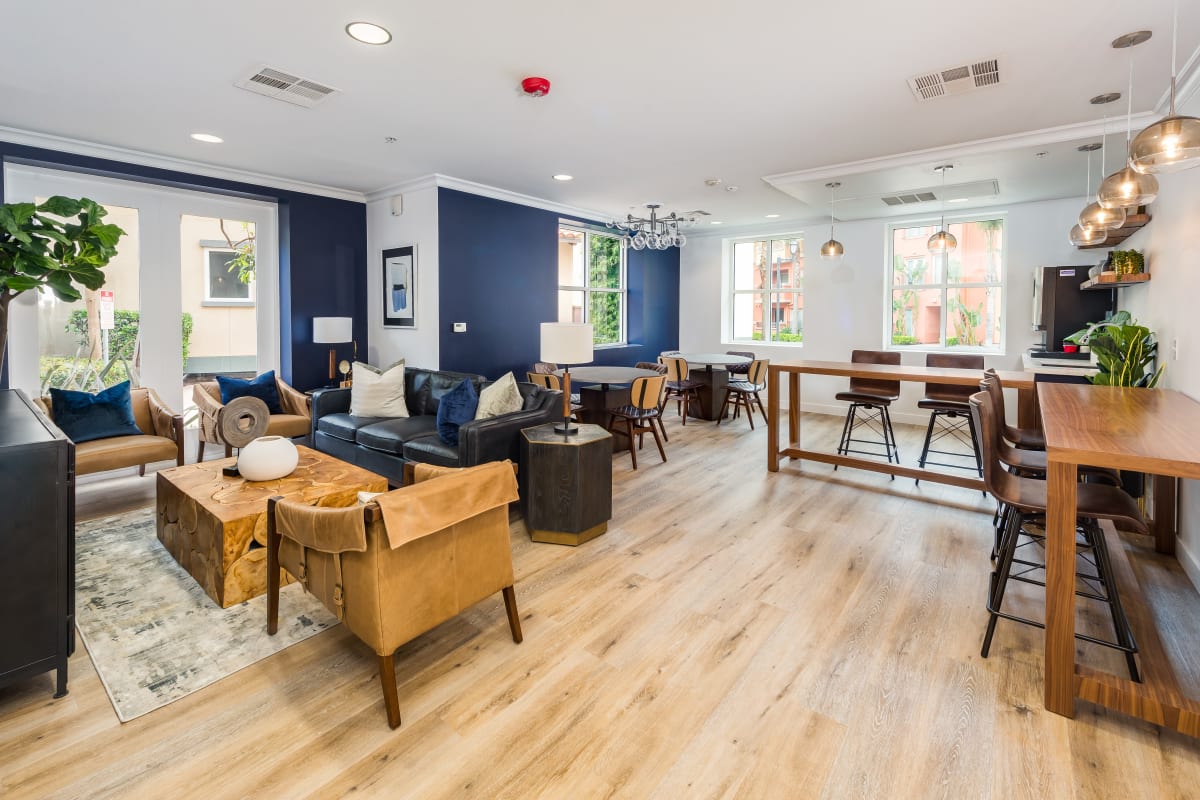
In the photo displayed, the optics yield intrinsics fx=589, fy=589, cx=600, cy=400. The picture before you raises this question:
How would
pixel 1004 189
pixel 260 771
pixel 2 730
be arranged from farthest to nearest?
pixel 1004 189 → pixel 2 730 → pixel 260 771

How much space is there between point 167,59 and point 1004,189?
23.0ft

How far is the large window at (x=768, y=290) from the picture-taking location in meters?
8.74

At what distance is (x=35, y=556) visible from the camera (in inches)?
77.8

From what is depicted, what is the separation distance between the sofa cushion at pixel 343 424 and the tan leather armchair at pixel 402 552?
2.44 meters

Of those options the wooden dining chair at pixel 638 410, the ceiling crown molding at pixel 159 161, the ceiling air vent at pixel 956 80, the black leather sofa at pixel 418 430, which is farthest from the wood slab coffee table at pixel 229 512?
the ceiling air vent at pixel 956 80

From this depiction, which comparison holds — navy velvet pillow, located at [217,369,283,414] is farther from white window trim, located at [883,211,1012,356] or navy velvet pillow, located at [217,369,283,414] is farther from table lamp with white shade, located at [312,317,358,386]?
white window trim, located at [883,211,1012,356]

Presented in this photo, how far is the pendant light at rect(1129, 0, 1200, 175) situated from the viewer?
81.6 inches

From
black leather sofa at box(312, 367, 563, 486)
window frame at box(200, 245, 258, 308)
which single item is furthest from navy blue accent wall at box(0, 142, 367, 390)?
black leather sofa at box(312, 367, 563, 486)

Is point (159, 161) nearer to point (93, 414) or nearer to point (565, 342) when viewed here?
point (93, 414)

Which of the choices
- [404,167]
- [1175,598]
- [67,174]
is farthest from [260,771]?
[67,174]

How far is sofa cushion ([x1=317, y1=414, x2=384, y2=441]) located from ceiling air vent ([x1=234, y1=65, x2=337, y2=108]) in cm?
233

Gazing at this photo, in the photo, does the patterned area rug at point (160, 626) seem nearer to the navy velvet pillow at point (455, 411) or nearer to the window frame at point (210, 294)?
the navy velvet pillow at point (455, 411)

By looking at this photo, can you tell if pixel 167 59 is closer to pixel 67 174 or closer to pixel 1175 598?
pixel 67 174

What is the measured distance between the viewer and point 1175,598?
2803mm
